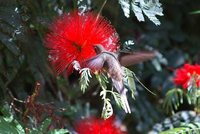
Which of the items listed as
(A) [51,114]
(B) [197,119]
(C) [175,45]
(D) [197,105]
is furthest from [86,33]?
(C) [175,45]

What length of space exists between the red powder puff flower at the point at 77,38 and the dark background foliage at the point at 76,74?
0.17 metres

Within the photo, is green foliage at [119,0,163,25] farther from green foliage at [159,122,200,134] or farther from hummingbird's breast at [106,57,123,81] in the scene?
green foliage at [159,122,200,134]

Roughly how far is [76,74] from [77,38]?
1.64 feet

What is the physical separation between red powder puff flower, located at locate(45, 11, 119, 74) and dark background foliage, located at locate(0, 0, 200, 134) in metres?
0.17

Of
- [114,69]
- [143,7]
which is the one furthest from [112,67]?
[143,7]

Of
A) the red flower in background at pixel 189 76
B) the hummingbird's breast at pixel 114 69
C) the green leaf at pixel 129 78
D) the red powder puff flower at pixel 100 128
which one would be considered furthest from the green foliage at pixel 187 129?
the hummingbird's breast at pixel 114 69

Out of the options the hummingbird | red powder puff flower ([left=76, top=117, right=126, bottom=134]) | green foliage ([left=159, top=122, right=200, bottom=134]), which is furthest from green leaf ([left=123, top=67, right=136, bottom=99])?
green foliage ([left=159, top=122, right=200, bottom=134])

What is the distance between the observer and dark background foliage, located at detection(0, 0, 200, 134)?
1.54 meters

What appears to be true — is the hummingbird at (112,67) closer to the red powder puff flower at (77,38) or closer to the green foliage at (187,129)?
the red powder puff flower at (77,38)

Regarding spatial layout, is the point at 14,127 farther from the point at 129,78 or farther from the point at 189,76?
the point at 189,76

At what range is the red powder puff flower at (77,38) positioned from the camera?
1.29m

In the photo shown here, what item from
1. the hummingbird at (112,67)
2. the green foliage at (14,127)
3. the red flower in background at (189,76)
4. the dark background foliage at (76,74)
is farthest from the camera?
the red flower in background at (189,76)

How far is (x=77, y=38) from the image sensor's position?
4.22ft

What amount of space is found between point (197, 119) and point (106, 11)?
2.73ft
